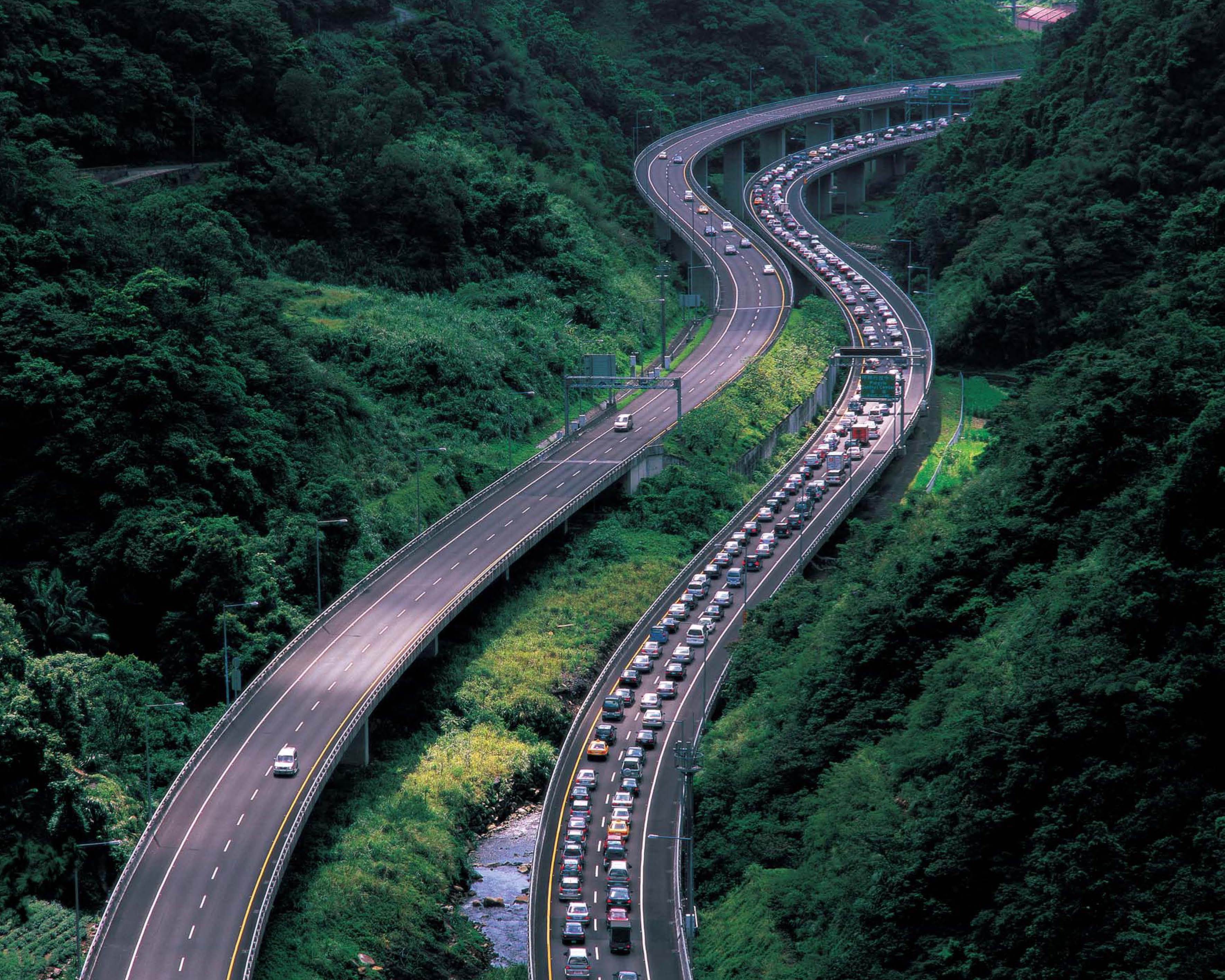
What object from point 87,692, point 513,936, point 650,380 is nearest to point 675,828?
point 513,936

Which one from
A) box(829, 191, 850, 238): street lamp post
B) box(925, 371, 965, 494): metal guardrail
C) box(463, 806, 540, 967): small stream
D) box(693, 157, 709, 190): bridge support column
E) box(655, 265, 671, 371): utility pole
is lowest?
box(463, 806, 540, 967): small stream

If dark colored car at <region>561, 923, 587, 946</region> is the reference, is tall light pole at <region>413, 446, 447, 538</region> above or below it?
above

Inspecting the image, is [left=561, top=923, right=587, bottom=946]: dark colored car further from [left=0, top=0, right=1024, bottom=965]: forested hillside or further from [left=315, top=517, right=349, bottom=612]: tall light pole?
[left=315, top=517, right=349, bottom=612]: tall light pole

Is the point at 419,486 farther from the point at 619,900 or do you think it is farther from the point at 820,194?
the point at 820,194

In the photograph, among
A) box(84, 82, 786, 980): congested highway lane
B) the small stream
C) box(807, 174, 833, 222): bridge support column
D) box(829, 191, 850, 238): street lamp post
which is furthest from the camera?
box(807, 174, 833, 222): bridge support column

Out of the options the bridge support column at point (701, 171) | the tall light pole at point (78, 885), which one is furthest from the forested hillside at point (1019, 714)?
the bridge support column at point (701, 171)

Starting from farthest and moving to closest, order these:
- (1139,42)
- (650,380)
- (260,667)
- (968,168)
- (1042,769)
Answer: (968,168)
(1139,42)
(650,380)
(260,667)
(1042,769)

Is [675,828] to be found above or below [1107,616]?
below

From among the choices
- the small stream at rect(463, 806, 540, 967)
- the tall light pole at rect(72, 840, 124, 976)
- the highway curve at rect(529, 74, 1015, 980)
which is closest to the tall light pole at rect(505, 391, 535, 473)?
the highway curve at rect(529, 74, 1015, 980)

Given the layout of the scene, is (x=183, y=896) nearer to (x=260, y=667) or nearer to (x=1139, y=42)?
(x=260, y=667)
